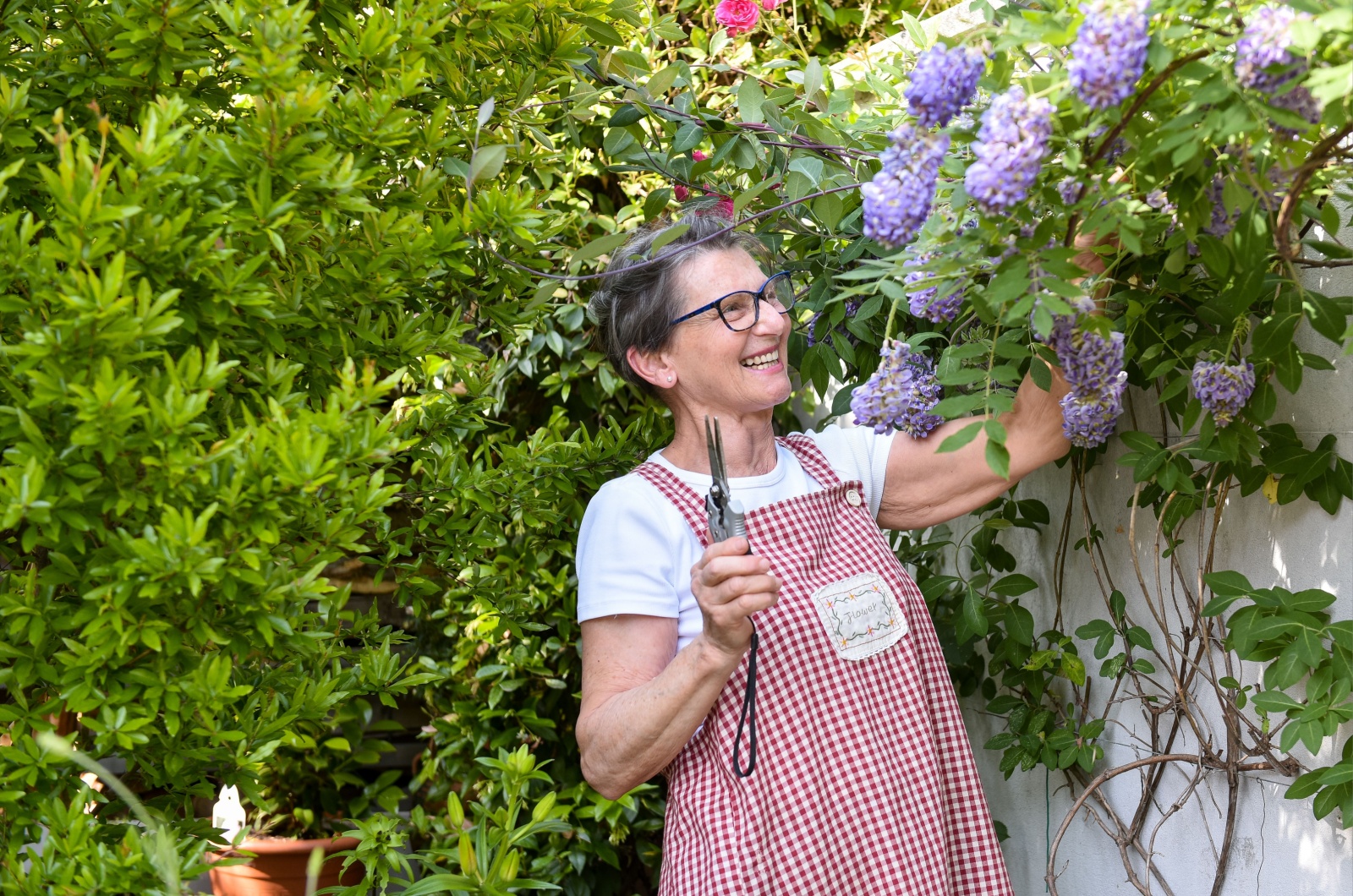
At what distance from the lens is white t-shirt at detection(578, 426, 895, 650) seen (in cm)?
163

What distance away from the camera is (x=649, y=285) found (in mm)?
1885

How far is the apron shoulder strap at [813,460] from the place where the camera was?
5.95 feet

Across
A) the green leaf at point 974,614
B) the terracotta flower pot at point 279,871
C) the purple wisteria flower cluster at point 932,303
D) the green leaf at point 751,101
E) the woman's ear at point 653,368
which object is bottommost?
the terracotta flower pot at point 279,871

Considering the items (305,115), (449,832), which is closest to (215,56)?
(305,115)

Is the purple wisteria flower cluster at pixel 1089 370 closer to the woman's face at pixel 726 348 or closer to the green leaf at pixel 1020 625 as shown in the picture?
the woman's face at pixel 726 348

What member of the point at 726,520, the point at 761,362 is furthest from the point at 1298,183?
the point at 761,362

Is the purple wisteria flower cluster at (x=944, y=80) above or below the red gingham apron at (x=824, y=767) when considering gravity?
above

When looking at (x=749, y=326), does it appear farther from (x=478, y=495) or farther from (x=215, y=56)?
(x=215, y=56)

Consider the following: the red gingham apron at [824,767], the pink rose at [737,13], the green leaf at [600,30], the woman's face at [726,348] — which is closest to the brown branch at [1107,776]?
the red gingham apron at [824,767]

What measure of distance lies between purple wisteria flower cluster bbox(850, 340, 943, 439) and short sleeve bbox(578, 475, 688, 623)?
12.8 inches

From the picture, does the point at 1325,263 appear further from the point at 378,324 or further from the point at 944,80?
the point at 378,324

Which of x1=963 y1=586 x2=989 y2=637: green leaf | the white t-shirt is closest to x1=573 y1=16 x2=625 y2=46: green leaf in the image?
the white t-shirt

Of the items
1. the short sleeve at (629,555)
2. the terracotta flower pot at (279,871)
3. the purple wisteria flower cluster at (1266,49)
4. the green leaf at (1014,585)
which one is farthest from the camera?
the terracotta flower pot at (279,871)

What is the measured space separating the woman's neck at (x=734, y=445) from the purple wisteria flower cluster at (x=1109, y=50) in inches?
34.9
